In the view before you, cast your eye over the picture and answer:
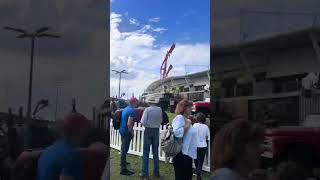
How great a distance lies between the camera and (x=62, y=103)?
1797mm

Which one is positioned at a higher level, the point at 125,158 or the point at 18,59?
the point at 18,59

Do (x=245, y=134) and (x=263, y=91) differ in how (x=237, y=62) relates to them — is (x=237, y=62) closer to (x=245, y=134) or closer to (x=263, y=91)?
(x=263, y=91)

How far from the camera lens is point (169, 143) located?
2.32 metres

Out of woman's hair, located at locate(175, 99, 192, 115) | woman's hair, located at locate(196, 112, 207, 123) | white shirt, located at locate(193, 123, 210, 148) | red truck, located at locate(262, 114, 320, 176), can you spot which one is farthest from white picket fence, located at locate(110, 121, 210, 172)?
red truck, located at locate(262, 114, 320, 176)

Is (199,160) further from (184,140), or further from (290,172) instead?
(290,172)

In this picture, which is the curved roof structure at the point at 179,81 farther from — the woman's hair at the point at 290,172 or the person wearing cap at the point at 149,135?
the woman's hair at the point at 290,172

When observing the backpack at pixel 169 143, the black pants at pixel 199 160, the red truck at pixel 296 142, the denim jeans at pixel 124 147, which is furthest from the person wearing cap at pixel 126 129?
the red truck at pixel 296 142

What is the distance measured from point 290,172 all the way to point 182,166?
53 centimetres

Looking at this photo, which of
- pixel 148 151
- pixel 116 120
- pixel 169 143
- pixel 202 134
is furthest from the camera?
pixel 202 134

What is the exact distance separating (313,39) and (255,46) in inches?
9.6

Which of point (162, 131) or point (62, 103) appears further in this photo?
point (162, 131)

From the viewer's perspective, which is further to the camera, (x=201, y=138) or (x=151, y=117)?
(x=201, y=138)

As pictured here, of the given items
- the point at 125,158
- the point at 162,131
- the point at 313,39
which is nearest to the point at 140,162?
the point at 125,158

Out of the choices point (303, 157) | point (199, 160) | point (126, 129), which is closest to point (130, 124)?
point (126, 129)
